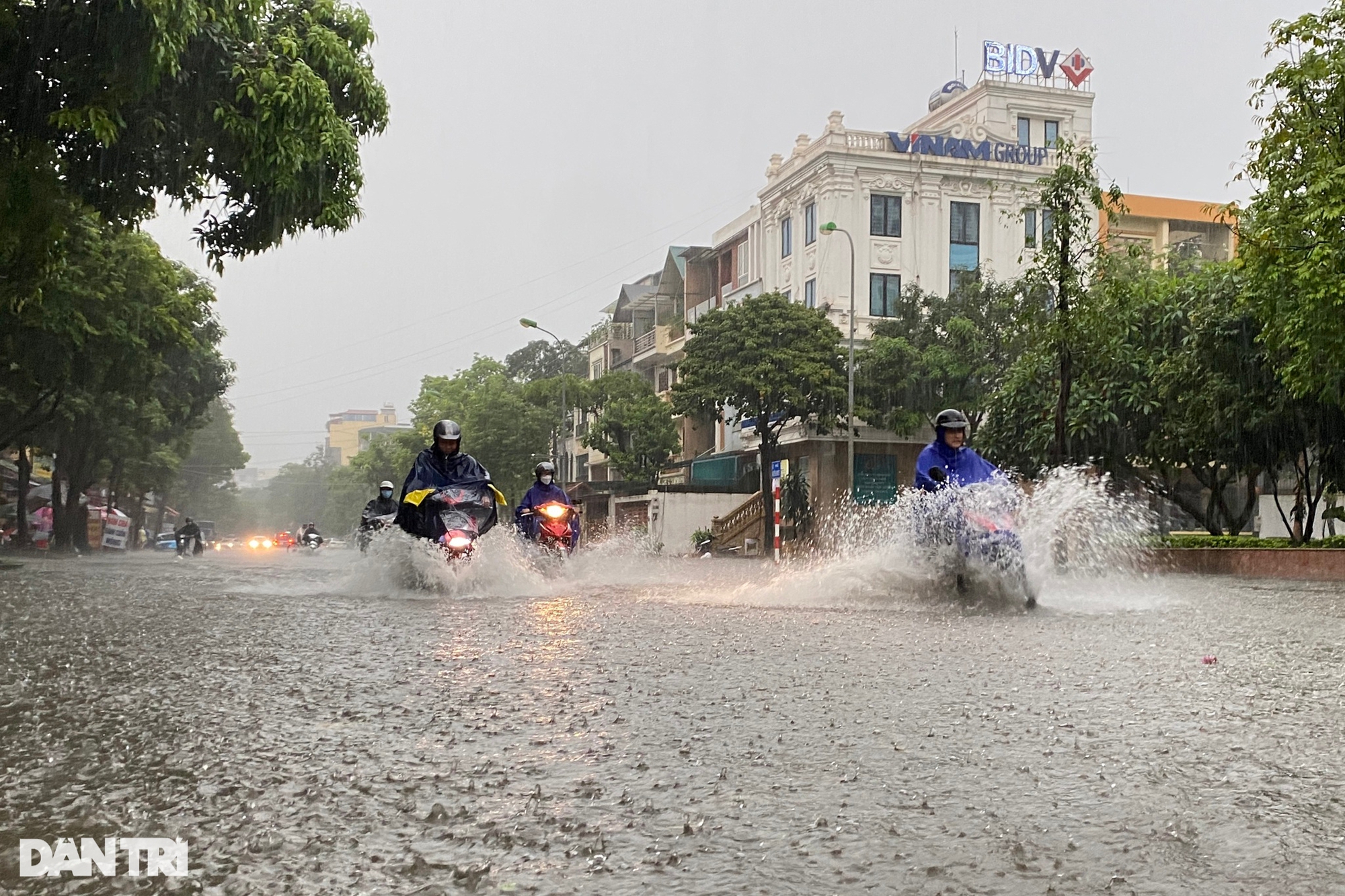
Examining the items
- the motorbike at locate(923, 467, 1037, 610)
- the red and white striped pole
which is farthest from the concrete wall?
the motorbike at locate(923, 467, 1037, 610)

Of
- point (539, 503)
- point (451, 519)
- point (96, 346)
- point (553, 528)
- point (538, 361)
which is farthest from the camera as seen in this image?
point (538, 361)

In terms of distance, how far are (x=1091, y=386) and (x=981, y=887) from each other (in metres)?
27.7

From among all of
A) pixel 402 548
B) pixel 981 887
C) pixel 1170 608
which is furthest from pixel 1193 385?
pixel 981 887

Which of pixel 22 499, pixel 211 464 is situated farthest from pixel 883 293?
pixel 211 464

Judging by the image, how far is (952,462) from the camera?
12.5m

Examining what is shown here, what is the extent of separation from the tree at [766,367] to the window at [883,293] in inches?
181

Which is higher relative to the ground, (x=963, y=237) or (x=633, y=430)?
(x=963, y=237)

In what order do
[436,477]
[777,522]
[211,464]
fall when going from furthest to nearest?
[211,464]
[777,522]
[436,477]

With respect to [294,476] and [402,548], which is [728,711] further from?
[294,476]

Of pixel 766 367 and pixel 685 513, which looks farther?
pixel 685 513

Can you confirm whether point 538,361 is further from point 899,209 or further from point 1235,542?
point 1235,542

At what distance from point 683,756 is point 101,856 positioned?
201 cm

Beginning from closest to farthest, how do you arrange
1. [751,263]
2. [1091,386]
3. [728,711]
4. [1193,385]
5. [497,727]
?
[497,727]
[728,711]
[1193,385]
[1091,386]
[751,263]

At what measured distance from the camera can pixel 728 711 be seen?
5.95 m
